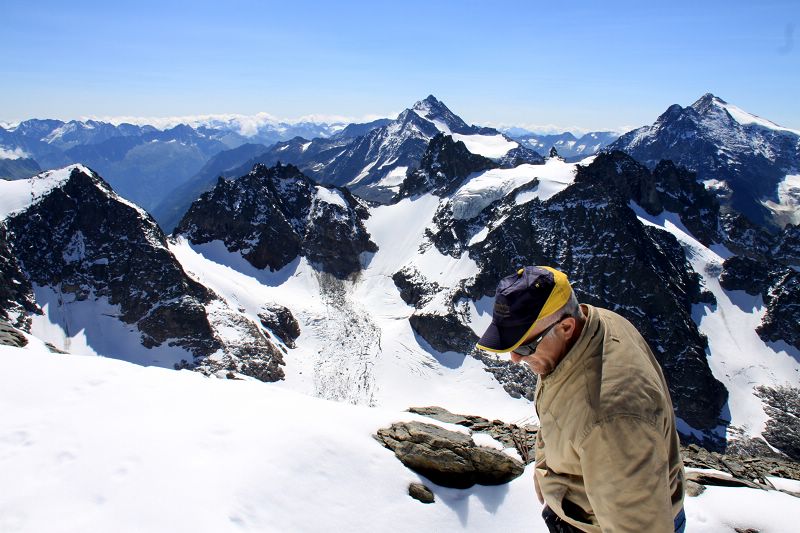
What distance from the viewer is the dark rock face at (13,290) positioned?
72500 millimetres

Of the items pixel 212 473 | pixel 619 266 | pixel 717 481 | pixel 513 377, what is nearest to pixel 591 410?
pixel 212 473

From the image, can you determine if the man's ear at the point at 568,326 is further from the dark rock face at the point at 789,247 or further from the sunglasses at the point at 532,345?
the dark rock face at the point at 789,247

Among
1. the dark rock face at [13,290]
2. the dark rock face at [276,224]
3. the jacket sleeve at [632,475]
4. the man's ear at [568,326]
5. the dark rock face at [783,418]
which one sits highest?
the man's ear at [568,326]

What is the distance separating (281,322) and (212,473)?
84629 mm

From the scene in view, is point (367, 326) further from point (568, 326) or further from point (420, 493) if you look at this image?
point (568, 326)

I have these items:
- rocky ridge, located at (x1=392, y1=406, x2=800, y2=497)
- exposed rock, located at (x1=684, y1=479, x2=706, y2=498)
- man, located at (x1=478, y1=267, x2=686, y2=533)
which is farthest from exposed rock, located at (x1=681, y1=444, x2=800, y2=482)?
man, located at (x1=478, y1=267, x2=686, y2=533)

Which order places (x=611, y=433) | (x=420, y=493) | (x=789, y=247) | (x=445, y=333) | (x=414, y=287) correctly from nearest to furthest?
(x=611, y=433), (x=420, y=493), (x=445, y=333), (x=414, y=287), (x=789, y=247)

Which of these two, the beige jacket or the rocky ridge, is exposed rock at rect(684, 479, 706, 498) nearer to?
the rocky ridge

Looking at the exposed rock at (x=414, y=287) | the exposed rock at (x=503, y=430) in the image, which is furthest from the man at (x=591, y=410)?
the exposed rock at (x=414, y=287)

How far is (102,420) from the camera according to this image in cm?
1088

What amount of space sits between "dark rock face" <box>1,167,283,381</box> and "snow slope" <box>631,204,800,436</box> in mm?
84618

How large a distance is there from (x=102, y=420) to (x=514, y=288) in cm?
1136

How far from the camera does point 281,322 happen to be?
299 feet

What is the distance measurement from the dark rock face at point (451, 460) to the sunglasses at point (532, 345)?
26.9 ft
